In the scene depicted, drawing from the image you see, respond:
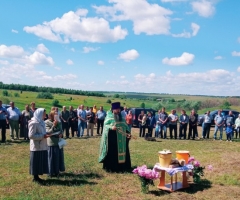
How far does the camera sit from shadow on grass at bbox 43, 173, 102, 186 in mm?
8352

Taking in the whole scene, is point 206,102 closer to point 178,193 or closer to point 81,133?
point 81,133

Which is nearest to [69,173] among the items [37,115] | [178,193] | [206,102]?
[37,115]

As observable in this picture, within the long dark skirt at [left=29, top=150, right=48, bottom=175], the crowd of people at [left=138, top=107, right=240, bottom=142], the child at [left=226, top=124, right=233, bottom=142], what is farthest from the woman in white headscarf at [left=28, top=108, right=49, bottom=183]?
the child at [left=226, top=124, right=233, bottom=142]

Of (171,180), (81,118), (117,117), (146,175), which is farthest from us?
(81,118)

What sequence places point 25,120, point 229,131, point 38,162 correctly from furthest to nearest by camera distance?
point 229,131 → point 25,120 → point 38,162

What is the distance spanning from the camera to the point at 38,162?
8.12 m

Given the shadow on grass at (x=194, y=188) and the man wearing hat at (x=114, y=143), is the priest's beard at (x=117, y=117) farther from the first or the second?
the shadow on grass at (x=194, y=188)

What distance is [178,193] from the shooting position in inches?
305

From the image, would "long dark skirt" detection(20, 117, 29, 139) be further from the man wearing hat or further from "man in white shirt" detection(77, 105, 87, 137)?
the man wearing hat

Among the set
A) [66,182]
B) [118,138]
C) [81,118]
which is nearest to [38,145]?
[66,182]

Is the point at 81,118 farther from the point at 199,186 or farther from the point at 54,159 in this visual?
the point at 199,186

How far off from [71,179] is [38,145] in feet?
4.75

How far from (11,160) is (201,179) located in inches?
257

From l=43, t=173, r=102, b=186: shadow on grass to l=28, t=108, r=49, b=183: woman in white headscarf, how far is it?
430 millimetres
